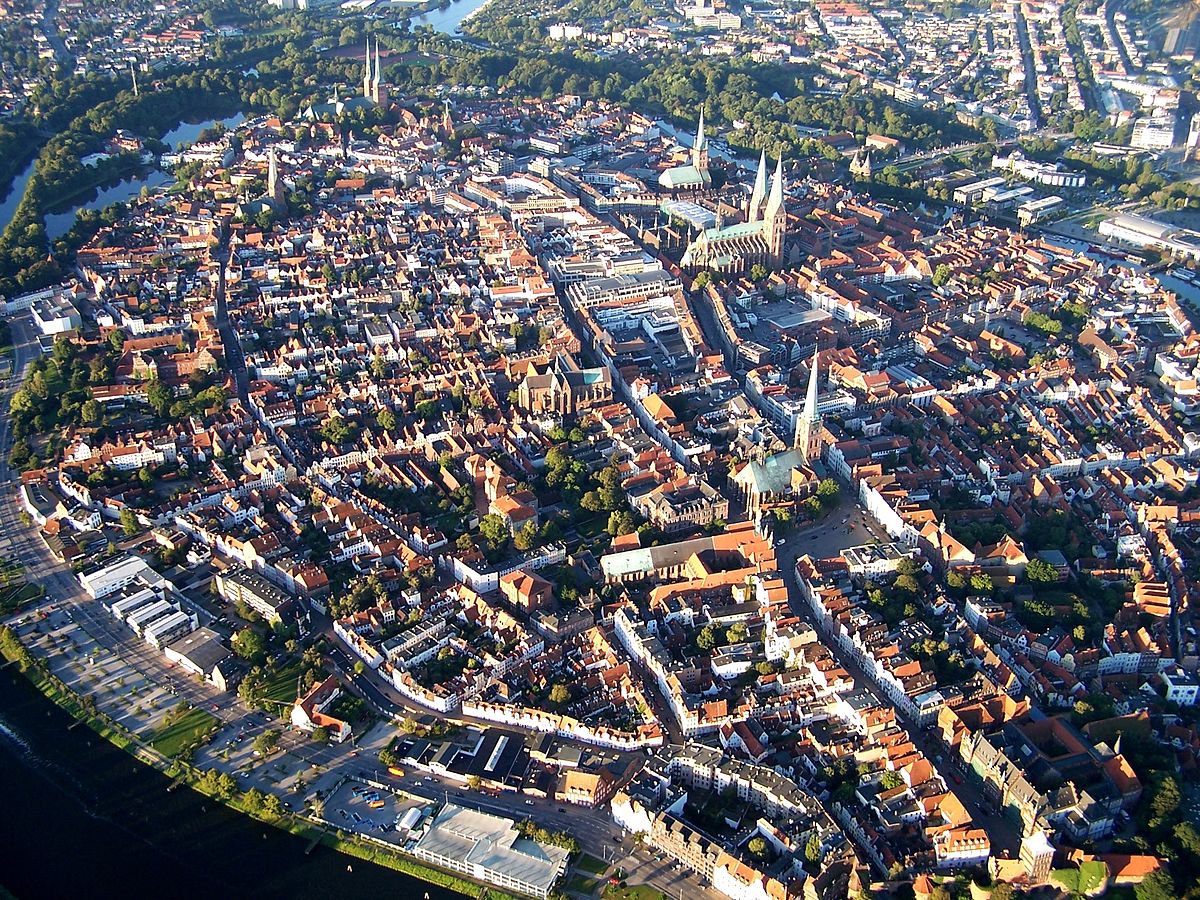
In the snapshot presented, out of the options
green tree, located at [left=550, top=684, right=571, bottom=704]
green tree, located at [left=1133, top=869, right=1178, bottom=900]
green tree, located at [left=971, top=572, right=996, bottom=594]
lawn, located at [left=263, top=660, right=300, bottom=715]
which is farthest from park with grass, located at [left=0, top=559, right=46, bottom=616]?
green tree, located at [left=1133, top=869, right=1178, bottom=900]

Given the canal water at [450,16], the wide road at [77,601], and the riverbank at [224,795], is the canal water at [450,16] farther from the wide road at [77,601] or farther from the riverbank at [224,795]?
the riverbank at [224,795]

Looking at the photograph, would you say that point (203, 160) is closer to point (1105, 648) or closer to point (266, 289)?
point (266, 289)

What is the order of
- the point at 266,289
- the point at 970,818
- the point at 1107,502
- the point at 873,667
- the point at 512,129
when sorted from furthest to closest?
the point at 512,129 < the point at 266,289 < the point at 1107,502 < the point at 873,667 < the point at 970,818

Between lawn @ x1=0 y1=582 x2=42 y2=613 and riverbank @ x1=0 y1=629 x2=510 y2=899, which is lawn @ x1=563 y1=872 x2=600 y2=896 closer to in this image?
riverbank @ x1=0 y1=629 x2=510 y2=899

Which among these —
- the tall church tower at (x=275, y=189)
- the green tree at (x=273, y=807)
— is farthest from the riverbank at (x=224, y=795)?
the tall church tower at (x=275, y=189)

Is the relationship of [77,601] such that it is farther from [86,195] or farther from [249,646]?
[86,195]

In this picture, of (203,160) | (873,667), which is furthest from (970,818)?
(203,160)

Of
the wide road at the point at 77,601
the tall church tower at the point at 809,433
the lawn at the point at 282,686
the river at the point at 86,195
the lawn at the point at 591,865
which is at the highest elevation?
the tall church tower at the point at 809,433
